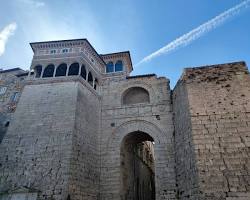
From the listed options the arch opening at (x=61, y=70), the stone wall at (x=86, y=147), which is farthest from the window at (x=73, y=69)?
the stone wall at (x=86, y=147)

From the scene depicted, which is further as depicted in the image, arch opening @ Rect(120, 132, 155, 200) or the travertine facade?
arch opening @ Rect(120, 132, 155, 200)

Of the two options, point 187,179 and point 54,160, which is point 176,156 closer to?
point 187,179

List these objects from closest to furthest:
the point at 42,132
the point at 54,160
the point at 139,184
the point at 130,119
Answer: the point at 54,160 → the point at 42,132 → the point at 130,119 → the point at 139,184

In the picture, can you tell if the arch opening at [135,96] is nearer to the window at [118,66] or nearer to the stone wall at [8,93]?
the window at [118,66]

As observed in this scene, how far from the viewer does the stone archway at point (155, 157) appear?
1076 cm

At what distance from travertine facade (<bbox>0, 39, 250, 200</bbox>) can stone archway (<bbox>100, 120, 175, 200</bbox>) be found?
0.05 m

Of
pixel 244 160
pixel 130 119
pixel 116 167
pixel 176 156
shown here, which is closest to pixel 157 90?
pixel 130 119

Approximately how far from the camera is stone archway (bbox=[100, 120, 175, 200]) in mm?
10758

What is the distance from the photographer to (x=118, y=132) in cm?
1255

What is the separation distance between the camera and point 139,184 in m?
14.9

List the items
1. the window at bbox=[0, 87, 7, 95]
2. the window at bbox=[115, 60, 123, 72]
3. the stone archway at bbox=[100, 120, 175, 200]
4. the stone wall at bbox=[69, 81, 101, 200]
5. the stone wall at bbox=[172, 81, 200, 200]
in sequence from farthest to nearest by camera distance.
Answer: the window at bbox=[115, 60, 123, 72] < the window at bbox=[0, 87, 7, 95] < the stone archway at bbox=[100, 120, 175, 200] < the stone wall at bbox=[69, 81, 101, 200] < the stone wall at bbox=[172, 81, 200, 200]

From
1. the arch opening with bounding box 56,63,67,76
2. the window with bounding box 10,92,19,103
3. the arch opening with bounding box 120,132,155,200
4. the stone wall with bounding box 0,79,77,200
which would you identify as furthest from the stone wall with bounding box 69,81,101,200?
the window with bounding box 10,92,19,103

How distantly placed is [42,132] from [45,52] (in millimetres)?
5067

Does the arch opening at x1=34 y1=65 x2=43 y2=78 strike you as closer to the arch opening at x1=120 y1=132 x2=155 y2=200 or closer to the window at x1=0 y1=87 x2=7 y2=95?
the window at x1=0 y1=87 x2=7 y2=95
